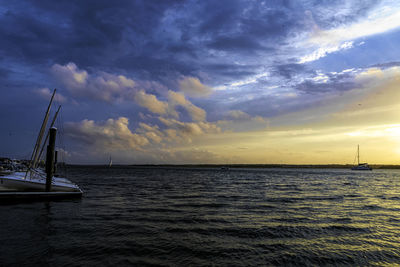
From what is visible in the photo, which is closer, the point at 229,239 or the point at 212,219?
the point at 229,239

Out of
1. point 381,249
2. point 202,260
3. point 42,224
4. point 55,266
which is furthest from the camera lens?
point 42,224

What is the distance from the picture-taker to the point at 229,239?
45.2ft

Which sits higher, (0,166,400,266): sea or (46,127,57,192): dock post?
(46,127,57,192): dock post

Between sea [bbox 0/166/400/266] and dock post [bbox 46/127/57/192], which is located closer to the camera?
sea [bbox 0/166/400/266]

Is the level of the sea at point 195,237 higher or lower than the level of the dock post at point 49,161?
lower

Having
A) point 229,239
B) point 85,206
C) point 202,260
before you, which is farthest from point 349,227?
point 85,206

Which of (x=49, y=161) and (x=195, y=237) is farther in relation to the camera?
(x=49, y=161)

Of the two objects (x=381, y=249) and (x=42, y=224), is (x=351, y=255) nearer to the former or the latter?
(x=381, y=249)

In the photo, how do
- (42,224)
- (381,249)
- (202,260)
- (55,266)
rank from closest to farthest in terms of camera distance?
1. (55,266)
2. (202,260)
3. (381,249)
4. (42,224)

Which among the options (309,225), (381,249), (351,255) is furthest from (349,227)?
(351,255)

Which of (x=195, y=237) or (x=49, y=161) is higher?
(x=49, y=161)

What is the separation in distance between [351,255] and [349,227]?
242 inches

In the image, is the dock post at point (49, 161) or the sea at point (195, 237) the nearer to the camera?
the sea at point (195, 237)

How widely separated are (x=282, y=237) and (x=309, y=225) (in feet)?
13.7
